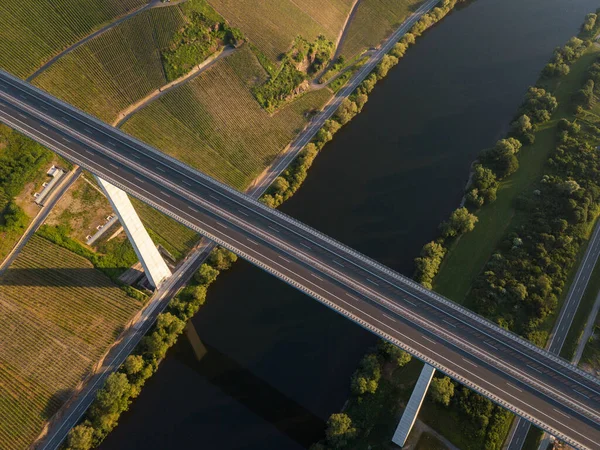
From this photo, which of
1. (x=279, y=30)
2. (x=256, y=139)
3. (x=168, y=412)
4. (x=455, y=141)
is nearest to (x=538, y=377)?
(x=168, y=412)

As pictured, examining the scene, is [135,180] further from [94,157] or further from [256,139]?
[256,139]

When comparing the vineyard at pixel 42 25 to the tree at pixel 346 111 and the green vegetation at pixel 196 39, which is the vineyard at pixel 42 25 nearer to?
the green vegetation at pixel 196 39

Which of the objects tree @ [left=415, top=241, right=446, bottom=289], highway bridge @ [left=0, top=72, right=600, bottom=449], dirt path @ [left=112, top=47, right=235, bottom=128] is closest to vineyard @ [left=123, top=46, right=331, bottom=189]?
dirt path @ [left=112, top=47, right=235, bottom=128]

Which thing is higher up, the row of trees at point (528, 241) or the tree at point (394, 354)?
the row of trees at point (528, 241)

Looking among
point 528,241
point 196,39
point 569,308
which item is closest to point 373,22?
point 196,39

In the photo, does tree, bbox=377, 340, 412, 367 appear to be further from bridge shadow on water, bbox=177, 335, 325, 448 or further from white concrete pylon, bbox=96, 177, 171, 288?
white concrete pylon, bbox=96, 177, 171, 288

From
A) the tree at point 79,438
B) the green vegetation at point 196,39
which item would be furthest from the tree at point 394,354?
the green vegetation at point 196,39
